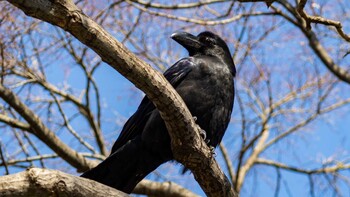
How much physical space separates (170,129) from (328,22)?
4.81ft

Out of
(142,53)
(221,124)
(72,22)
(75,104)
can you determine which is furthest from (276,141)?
(72,22)

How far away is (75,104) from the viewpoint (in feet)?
26.6

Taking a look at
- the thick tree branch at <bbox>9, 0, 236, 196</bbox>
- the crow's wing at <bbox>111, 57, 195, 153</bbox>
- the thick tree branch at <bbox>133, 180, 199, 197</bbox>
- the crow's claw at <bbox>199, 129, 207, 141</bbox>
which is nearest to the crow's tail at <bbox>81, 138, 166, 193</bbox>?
the crow's wing at <bbox>111, 57, 195, 153</bbox>

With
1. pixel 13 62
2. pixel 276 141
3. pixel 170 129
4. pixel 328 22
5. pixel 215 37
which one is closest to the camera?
pixel 170 129

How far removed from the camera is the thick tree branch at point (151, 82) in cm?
366

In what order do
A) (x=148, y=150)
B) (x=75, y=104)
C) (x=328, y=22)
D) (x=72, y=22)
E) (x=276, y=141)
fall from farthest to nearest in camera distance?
(x=276, y=141)
(x=75, y=104)
(x=148, y=150)
(x=328, y=22)
(x=72, y=22)

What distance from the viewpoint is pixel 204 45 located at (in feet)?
20.4

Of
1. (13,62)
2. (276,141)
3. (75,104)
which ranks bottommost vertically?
(276,141)

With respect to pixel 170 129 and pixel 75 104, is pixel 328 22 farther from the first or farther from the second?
pixel 75 104

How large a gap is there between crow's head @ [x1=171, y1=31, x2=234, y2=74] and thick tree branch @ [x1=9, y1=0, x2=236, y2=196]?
166 cm

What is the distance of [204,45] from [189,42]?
0.56 ft

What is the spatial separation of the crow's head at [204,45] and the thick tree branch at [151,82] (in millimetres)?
1663

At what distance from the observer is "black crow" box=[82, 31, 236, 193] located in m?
5.17

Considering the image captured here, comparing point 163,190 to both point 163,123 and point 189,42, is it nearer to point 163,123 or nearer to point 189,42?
point 189,42
